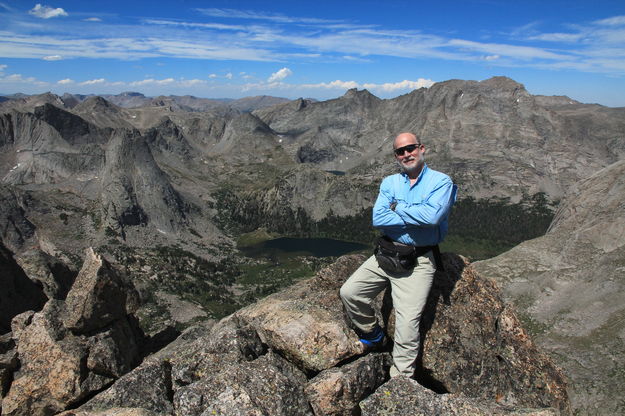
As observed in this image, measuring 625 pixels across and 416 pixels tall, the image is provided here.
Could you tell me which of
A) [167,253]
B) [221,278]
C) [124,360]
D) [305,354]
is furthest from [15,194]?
[305,354]

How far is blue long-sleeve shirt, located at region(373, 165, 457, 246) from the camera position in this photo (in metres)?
13.5

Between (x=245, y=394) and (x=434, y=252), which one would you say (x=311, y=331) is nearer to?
(x=245, y=394)

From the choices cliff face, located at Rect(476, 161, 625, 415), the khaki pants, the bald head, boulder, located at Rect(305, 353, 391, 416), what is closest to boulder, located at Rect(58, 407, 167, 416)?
boulder, located at Rect(305, 353, 391, 416)

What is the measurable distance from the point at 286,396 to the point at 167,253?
171593mm

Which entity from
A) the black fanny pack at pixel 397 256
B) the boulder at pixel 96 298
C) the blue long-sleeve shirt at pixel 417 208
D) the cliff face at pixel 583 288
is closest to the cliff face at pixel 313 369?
the boulder at pixel 96 298

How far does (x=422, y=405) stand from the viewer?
12117 mm

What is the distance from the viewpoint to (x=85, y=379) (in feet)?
58.5

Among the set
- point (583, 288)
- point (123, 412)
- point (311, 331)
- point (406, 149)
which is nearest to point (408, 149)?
point (406, 149)

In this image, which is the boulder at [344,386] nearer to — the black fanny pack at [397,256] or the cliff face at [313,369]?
the cliff face at [313,369]

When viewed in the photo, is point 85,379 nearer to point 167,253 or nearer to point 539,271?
point 539,271

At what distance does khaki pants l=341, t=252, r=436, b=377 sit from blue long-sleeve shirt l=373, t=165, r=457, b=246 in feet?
2.88

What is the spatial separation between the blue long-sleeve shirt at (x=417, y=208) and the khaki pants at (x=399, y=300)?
878mm

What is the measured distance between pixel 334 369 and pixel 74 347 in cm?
1245

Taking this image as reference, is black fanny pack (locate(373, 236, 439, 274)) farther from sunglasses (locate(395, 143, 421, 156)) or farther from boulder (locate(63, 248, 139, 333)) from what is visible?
boulder (locate(63, 248, 139, 333))
